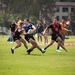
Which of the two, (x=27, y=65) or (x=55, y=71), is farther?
(x=27, y=65)

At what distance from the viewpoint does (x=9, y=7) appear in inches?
4363

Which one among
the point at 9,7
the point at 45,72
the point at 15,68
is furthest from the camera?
the point at 9,7

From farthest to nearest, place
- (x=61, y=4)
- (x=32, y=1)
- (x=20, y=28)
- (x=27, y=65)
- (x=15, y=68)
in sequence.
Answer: (x=61, y=4), (x=32, y=1), (x=20, y=28), (x=27, y=65), (x=15, y=68)

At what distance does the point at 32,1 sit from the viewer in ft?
393

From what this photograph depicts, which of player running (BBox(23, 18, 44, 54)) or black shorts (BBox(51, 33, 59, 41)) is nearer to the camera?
player running (BBox(23, 18, 44, 54))

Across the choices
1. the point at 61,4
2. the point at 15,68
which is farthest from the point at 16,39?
the point at 61,4

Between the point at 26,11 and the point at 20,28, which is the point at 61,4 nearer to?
the point at 26,11

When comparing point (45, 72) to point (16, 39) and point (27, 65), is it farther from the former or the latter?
point (16, 39)

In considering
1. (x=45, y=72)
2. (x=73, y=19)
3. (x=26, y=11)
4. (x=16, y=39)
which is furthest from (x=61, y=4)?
(x=45, y=72)

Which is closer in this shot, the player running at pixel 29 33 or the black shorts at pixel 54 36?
the player running at pixel 29 33

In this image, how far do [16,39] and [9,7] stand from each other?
86.8m

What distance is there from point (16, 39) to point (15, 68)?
8360mm

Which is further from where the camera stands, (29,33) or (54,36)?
(54,36)

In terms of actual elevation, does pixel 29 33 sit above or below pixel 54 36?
above
